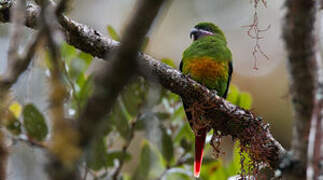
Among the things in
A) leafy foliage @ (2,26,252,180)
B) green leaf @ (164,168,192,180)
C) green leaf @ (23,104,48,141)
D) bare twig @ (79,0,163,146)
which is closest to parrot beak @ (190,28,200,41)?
leafy foliage @ (2,26,252,180)

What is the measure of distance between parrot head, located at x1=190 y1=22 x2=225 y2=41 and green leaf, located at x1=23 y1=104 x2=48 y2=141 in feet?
5.93

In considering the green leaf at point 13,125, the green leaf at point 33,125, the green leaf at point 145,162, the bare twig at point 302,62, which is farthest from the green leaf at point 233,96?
the bare twig at point 302,62

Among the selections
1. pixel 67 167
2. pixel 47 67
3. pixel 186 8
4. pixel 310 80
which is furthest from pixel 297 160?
pixel 186 8

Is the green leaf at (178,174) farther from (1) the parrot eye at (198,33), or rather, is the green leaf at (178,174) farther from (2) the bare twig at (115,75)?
(2) the bare twig at (115,75)

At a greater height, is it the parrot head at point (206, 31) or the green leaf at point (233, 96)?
the parrot head at point (206, 31)

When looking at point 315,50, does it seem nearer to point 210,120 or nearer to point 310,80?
point 310,80

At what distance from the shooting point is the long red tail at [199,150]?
3.21 metres

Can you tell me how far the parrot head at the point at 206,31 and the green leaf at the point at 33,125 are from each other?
1.81m

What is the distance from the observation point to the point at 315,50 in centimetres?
147

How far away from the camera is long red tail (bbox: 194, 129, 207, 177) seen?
321cm

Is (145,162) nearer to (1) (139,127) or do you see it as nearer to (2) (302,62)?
(1) (139,127)

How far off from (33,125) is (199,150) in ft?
3.73

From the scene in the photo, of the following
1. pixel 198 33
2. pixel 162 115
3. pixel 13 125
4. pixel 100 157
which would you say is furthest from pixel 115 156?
pixel 198 33

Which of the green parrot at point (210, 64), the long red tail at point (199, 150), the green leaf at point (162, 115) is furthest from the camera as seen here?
the green parrot at point (210, 64)
